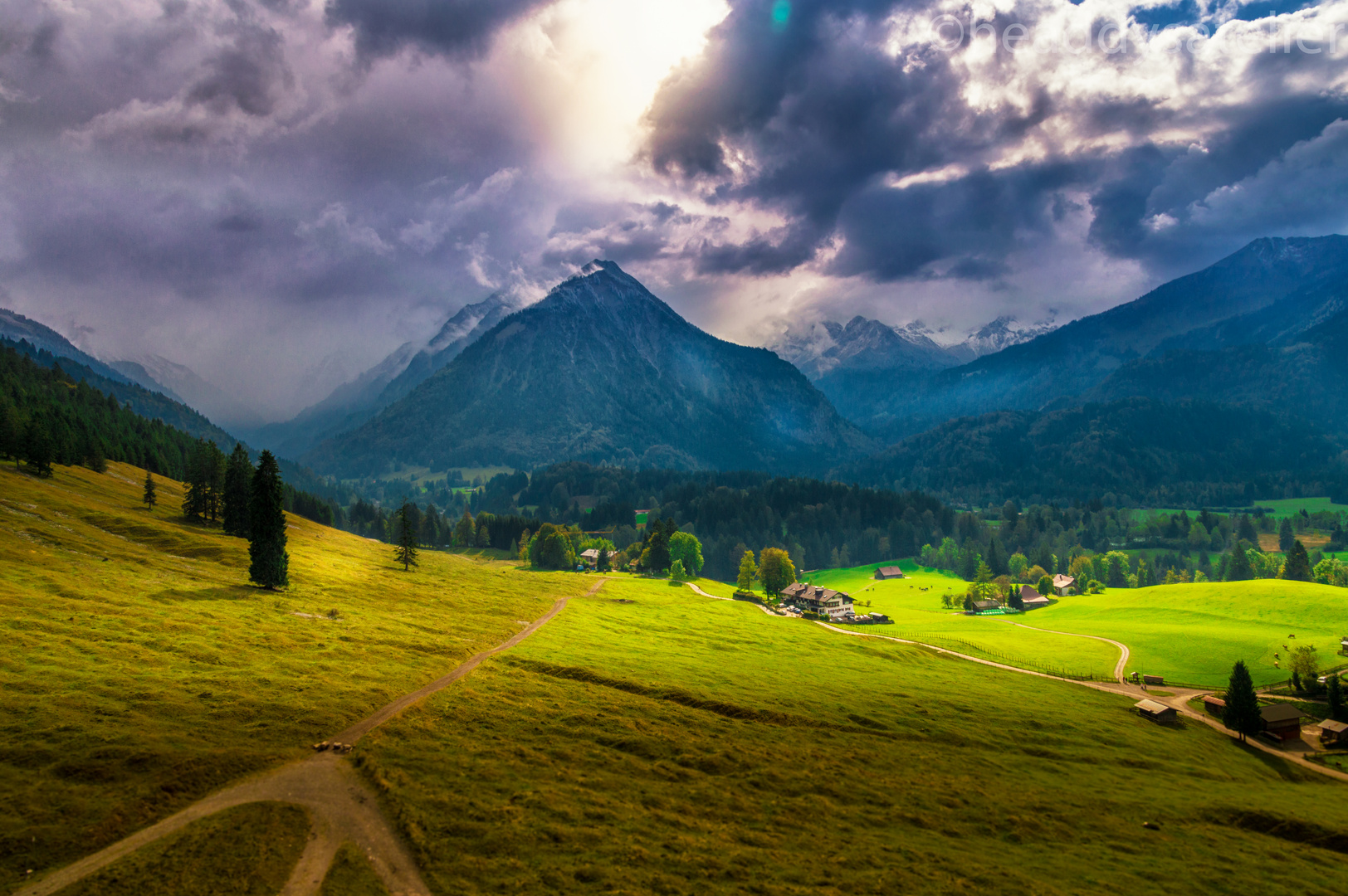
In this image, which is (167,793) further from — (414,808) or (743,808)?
(743,808)

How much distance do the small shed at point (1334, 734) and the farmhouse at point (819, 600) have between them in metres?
77.2

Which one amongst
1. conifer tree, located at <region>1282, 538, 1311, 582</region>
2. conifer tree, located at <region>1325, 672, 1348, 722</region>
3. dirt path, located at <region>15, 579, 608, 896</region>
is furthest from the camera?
conifer tree, located at <region>1282, 538, 1311, 582</region>

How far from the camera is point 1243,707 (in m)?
69.9

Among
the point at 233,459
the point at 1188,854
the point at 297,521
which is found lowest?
the point at 1188,854

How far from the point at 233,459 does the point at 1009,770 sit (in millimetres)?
133127

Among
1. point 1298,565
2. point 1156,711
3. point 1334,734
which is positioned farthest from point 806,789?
point 1298,565

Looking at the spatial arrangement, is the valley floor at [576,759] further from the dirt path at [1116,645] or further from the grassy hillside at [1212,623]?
the grassy hillside at [1212,623]

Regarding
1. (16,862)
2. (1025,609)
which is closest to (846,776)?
(16,862)

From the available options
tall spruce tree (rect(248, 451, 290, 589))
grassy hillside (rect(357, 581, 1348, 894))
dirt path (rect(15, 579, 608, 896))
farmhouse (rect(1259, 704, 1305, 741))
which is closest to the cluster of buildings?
grassy hillside (rect(357, 581, 1348, 894))

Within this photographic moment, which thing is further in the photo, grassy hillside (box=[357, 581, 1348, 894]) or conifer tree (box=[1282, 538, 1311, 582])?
conifer tree (box=[1282, 538, 1311, 582])

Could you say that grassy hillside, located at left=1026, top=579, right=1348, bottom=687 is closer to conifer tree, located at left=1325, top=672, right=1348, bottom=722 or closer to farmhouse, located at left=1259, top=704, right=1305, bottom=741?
conifer tree, located at left=1325, top=672, right=1348, bottom=722

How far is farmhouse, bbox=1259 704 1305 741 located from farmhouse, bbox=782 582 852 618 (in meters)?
74.7

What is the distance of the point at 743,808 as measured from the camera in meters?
38.1

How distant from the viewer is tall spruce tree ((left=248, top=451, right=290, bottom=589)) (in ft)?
251
